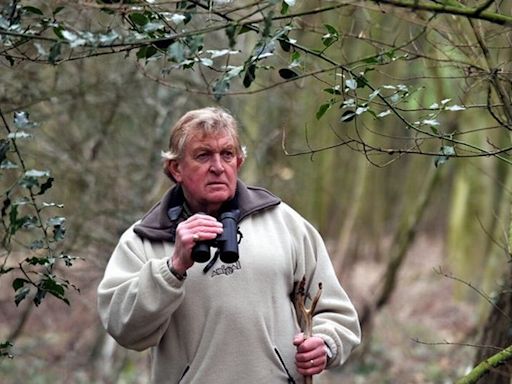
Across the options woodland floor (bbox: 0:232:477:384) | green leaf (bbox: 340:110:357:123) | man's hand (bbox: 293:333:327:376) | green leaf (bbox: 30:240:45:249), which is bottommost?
woodland floor (bbox: 0:232:477:384)

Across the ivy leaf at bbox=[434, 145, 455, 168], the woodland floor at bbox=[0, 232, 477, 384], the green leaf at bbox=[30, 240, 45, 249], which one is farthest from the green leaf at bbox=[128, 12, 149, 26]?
the woodland floor at bbox=[0, 232, 477, 384]

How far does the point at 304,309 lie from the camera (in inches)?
161

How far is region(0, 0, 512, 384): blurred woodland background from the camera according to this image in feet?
12.3

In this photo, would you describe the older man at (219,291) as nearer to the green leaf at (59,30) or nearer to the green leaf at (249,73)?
the green leaf at (249,73)

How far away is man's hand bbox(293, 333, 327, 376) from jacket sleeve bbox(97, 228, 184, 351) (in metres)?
0.54

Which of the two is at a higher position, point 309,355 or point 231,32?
point 231,32

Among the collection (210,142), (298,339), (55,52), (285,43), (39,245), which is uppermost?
(285,43)

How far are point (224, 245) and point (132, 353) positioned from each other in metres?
8.25

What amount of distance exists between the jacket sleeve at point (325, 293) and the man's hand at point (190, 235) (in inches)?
23.4

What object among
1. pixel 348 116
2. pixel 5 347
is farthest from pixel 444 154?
pixel 5 347

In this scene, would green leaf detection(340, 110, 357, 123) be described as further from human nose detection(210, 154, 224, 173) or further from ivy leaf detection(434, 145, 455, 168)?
human nose detection(210, 154, 224, 173)

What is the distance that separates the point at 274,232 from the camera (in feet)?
13.8

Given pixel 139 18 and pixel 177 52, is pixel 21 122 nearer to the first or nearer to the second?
pixel 139 18

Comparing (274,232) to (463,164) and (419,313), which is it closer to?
(463,164)
